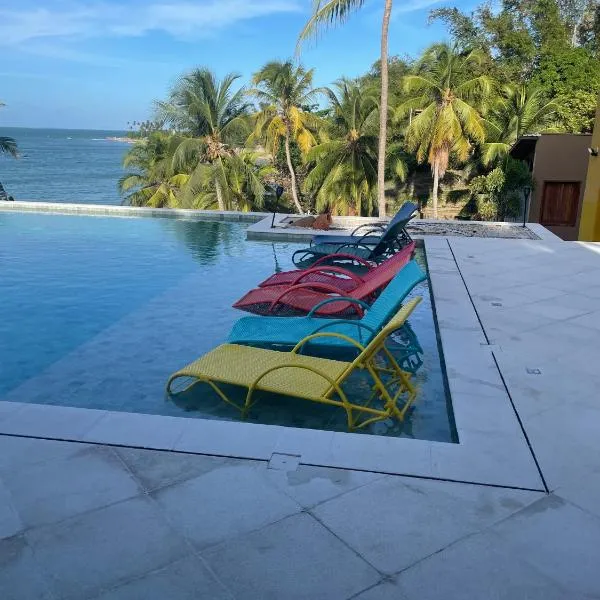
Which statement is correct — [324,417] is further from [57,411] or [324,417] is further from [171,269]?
[171,269]

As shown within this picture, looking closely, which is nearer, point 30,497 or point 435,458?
point 30,497

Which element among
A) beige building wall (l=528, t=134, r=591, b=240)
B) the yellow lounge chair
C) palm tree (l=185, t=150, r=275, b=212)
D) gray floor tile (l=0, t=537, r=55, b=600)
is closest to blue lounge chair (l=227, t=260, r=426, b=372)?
the yellow lounge chair

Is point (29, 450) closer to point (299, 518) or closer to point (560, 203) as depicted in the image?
point (299, 518)

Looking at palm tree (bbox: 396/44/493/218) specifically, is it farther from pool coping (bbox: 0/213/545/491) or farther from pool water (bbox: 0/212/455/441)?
pool coping (bbox: 0/213/545/491)

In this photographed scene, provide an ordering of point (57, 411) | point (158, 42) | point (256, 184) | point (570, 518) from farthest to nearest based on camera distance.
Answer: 1. point (158, 42)
2. point (256, 184)
3. point (57, 411)
4. point (570, 518)

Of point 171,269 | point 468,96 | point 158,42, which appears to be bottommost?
point 171,269

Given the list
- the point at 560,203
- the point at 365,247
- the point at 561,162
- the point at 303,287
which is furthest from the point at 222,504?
the point at 560,203

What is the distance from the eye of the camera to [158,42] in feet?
141

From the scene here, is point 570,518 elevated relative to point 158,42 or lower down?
lower down

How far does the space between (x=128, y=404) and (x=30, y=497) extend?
156 centimetres

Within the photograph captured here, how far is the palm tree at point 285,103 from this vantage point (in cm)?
2761

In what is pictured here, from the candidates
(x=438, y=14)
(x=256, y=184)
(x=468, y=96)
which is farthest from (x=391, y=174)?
(x=438, y=14)

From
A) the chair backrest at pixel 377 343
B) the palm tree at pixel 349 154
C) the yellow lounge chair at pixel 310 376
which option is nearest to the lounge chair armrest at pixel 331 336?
the yellow lounge chair at pixel 310 376

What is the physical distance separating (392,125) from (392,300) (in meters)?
26.5
